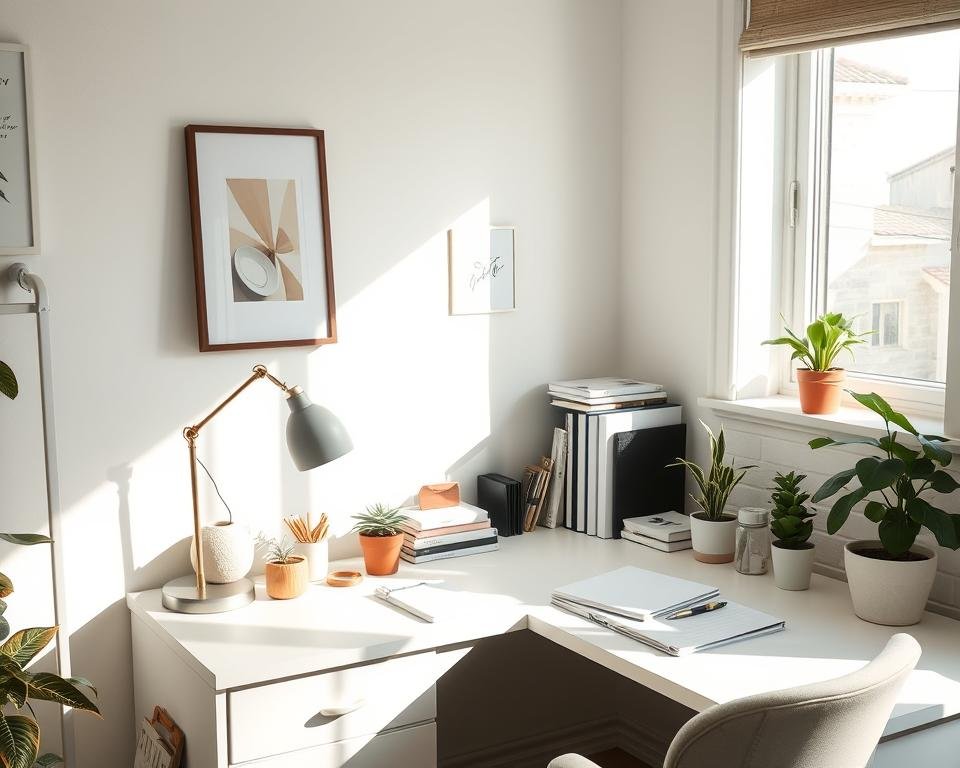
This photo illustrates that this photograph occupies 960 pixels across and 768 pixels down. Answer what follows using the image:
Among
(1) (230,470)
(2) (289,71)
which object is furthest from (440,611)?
(2) (289,71)

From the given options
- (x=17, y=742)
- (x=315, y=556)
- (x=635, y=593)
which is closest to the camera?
(x=17, y=742)

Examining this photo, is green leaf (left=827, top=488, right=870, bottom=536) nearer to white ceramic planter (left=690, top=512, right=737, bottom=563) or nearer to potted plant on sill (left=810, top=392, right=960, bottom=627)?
potted plant on sill (left=810, top=392, right=960, bottom=627)

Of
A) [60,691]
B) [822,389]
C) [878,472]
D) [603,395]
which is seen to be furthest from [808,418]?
[60,691]

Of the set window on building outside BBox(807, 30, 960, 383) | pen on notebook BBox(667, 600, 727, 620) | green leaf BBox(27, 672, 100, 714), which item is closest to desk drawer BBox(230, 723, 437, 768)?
green leaf BBox(27, 672, 100, 714)

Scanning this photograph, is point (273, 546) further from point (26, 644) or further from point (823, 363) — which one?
point (823, 363)

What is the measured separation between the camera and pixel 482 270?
2.59m

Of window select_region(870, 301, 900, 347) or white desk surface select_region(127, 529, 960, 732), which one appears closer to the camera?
white desk surface select_region(127, 529, 960, 732)

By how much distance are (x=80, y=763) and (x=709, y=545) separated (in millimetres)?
1411

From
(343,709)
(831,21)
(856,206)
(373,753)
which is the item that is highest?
(831,21)

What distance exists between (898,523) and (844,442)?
0.22 m

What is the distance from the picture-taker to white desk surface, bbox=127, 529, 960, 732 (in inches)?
68.6

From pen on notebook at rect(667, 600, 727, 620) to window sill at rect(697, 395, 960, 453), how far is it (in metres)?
0.47

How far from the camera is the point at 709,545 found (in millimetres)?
2379

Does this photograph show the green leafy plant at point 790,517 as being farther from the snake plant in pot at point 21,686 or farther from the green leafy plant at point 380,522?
the snake plant in pot at point 21,686
